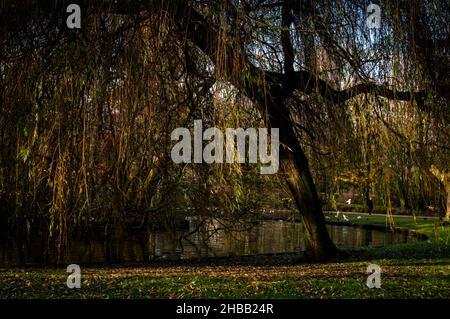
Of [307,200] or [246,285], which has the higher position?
[307,200]

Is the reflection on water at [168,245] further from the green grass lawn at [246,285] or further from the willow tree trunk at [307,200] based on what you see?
the green grass lawn at [246,285]

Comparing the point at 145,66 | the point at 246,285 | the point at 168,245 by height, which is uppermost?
the point at 145,66

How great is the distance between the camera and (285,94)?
7824mm

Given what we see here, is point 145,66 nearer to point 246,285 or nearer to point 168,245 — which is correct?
point 246,285

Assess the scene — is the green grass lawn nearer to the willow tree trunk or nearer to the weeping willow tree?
the weeping willow tree

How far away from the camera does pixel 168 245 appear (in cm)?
1200

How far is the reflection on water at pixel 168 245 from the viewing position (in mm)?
10195

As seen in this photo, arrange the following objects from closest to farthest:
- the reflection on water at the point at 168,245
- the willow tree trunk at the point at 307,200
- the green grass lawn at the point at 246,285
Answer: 1. the green grass lawn at the point at 246,285
2. the willow tree trunk at the point at 307,200
3. the reflection on water at the point at 168,245

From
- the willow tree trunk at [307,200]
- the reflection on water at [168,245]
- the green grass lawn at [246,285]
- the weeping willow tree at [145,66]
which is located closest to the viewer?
the green grass lawn at [246,285]

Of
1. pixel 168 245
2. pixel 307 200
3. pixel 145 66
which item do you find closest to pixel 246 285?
pixel 145 66

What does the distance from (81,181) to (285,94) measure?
11.8ft

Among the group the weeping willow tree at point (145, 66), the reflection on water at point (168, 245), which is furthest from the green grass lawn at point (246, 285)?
the reflection on water at point (168, 245)

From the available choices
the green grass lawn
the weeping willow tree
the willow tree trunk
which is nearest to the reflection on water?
the willow tree trunk

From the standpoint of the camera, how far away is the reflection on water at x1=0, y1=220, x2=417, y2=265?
33.4 ft
